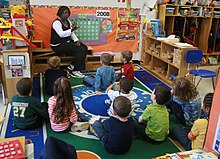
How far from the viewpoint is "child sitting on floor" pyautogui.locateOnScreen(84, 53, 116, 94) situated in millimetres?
3748

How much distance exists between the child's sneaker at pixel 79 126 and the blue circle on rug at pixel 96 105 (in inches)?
15.2

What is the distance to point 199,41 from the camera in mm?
6117

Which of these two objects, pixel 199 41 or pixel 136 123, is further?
pixel 199 41

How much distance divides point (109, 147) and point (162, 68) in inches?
117

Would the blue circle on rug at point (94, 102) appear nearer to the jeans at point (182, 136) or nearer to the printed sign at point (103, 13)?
the jeans at point (182, 136)

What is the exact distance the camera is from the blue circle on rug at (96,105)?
324 cm

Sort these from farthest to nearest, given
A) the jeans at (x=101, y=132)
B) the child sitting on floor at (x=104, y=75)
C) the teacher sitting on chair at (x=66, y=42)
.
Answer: the teacher sitting on chair at (x=66, y=42), the child sitting on floor at (x=104, y=75), the jeans at (x=101, y=132)

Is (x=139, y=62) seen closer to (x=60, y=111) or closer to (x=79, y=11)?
(x=79, y=11)

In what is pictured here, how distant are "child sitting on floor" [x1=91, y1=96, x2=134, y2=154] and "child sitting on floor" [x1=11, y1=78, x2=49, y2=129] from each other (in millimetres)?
843

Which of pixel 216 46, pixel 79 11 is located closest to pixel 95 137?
pixel 79 11

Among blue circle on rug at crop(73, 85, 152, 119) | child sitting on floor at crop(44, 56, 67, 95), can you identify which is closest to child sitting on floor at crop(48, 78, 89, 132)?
blue circle on rug at crop(73, 85, 152, 119)

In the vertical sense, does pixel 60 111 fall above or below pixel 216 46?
below

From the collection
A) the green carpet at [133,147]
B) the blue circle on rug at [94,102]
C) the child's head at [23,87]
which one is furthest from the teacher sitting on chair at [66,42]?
the green carpet at [133,147]

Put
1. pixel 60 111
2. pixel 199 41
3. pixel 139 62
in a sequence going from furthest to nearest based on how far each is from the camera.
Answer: pixel 199 41, pixel 139 62, pixel 60 111
